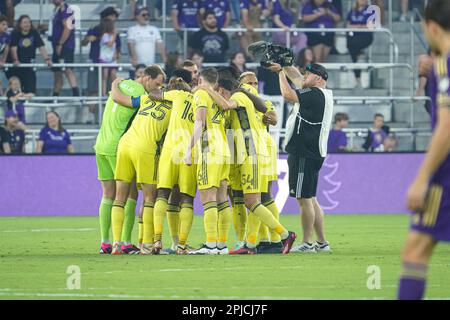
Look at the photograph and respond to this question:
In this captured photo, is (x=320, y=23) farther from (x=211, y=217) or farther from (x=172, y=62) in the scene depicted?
(x=211, y=217)

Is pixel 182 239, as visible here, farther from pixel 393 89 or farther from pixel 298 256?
pixel 393 89

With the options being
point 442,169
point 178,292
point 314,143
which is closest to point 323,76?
point 314,143

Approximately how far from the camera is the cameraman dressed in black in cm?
1499

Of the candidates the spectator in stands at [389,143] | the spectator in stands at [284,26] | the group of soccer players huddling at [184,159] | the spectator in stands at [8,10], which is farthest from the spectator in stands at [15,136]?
the group of soccer players huddling at [184,159]

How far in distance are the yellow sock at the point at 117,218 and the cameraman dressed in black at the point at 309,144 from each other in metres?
2.27

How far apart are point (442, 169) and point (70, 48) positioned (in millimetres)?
→ 19304

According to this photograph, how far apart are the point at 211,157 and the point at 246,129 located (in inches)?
27.4

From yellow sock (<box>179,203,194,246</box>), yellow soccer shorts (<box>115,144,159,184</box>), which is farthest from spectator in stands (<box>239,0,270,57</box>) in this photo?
yellow sock (<box>179,203,194,246</box>)

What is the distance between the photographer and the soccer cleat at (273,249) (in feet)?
48.4

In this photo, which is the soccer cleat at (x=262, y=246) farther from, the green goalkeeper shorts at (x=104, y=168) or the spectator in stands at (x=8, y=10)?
the spectator in stands at (x=8, y=10)

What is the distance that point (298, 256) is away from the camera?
14219mm

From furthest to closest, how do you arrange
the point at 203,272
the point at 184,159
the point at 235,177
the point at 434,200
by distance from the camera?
the point at 235,177
the point at 184,159
the point at 203,272
the point at 434,200

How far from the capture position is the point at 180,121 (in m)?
14.3

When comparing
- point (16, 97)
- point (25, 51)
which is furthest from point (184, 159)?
point (25, 51)
